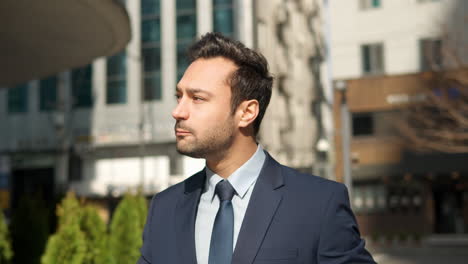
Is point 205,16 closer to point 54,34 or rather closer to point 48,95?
point 48,95

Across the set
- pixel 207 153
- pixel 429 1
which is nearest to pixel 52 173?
pixel 429 1

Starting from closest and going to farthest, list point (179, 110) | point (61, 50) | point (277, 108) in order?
point (179, 110) → point (61, 50) → point (277, 108)

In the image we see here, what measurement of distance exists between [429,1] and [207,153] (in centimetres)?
3543

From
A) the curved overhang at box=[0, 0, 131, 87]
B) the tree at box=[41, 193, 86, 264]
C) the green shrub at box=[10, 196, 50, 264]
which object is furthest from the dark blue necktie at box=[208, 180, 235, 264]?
the green shrub at box=[10, 196, 50, 264]

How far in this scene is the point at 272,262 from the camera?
8.61ft

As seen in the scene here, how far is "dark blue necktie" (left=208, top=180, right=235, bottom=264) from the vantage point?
2.72 metres

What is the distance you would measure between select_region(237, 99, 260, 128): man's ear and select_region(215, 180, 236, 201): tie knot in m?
0.30

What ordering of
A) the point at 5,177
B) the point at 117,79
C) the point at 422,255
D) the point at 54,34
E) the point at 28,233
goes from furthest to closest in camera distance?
the point at 5,177
the point at 117,79
the point at 422,255
the point at 28,233
the point at 54,34

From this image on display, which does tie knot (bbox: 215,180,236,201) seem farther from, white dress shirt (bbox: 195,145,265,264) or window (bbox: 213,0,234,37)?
window (bbox: 213,0,234,37)

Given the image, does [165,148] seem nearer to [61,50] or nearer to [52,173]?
[52,173]

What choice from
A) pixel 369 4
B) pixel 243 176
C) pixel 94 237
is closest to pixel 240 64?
pixel 243 176

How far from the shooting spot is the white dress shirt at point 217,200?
285 cm

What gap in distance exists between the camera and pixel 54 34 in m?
12.1

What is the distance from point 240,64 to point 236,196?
634mm
